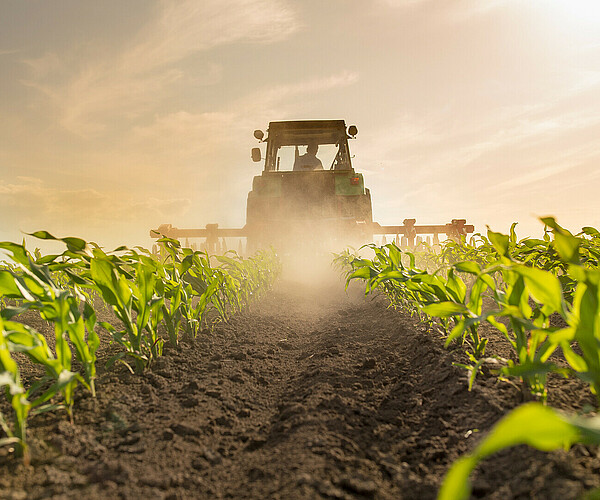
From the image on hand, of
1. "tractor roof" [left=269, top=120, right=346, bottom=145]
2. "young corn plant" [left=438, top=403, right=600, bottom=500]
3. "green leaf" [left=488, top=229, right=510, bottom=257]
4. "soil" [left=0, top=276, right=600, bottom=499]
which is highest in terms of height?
"tractor roof" [left=269, top=120, right=346, bottom=145]

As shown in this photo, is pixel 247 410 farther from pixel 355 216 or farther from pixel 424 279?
pixel 355 216

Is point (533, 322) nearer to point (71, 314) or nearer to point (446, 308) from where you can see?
point (446, 308)

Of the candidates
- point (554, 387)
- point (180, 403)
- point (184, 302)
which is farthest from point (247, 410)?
point (554, 387)

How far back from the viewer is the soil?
932 millimetres

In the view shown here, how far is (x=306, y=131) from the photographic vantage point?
8453 mm

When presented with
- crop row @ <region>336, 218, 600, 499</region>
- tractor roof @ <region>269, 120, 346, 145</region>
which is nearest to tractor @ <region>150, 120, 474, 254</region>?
tractor roof @ <region>269, 120, 346, 145</region>

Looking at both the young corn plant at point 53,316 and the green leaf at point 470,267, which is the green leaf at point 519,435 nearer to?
the green leaf at point 470,267

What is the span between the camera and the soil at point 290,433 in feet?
3.06

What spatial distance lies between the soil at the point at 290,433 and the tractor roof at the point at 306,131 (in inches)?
270

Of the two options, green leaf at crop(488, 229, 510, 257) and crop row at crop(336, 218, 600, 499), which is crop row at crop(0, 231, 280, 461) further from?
green leaf at crop(488, 229, 510, 257)

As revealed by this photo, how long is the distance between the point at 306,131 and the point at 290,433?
789 cm

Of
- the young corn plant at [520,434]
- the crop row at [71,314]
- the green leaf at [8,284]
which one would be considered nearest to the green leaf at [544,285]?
the young corn plant at [520,434]

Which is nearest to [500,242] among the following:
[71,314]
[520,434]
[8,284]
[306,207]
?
[520,434]

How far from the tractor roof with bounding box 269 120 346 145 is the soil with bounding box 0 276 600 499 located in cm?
687
